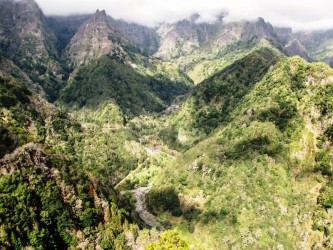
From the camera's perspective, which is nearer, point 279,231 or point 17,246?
point 17,246

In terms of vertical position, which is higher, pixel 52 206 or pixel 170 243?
pixel 52 206

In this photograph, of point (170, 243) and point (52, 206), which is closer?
point (170, 243)

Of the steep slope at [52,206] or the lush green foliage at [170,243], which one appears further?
the steep slope at [52,206]

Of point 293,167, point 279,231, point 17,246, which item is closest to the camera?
point 17,246

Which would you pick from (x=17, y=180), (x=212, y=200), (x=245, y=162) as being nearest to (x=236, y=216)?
(x=212, y=200)

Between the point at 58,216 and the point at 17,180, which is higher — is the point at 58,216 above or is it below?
below

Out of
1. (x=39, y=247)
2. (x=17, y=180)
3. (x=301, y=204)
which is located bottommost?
(x=301, y=204)

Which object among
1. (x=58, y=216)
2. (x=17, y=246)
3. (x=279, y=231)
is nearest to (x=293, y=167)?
(x=279, y=231)

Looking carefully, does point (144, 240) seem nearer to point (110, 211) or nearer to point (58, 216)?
point (110, 211)

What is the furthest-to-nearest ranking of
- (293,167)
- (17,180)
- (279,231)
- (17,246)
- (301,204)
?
1. (293,167)
2. (301,204)
3. (279,231)
4. (17,180)
5. (17,246)

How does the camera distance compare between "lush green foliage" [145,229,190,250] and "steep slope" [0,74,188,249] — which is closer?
"lush green foliage" [145,229,190,250]
